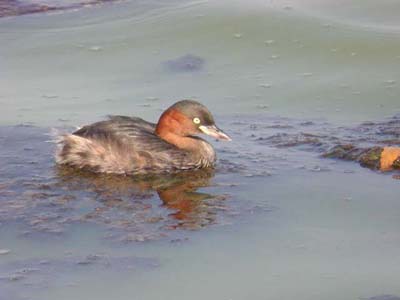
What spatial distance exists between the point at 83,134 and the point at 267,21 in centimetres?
448

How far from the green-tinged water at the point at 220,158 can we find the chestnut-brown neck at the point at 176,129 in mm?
303

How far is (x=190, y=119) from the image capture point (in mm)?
8016

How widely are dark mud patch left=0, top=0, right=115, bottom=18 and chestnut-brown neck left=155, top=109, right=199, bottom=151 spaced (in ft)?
16.0

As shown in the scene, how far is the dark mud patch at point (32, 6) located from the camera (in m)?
12.5

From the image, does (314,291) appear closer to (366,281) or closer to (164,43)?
(366,281)

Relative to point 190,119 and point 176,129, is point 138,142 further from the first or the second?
point 190,119

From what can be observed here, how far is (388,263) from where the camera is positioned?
6086 millimetres

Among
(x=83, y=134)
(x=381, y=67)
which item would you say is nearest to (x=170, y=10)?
(x=381, y=67)

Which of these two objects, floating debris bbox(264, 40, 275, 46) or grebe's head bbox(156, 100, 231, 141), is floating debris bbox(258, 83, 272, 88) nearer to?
floating debris bbox(264, 40, 275, 46)

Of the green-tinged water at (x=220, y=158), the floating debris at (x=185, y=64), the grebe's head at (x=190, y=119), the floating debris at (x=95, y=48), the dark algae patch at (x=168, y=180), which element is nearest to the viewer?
the green-tinged water at (x=220, y=158)

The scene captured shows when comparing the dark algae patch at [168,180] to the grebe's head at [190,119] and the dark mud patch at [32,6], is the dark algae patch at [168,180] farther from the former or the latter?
the dark mud patch at [32,6]

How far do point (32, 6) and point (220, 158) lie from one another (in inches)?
204

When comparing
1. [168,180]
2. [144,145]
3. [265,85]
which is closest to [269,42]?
[265,85]

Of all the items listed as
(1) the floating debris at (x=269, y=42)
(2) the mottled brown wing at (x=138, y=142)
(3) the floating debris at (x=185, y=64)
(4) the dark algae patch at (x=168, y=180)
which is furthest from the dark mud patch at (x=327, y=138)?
(1) the floating debris at (x=269, y=42)
